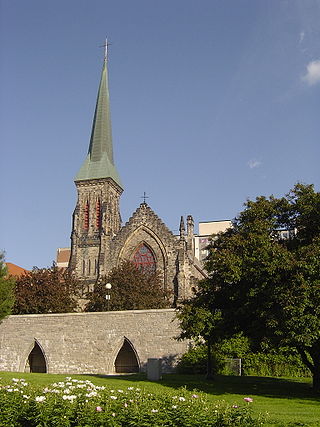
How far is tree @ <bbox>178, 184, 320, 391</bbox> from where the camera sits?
14953mm

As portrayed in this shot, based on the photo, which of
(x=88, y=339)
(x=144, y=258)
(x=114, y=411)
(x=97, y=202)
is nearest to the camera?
(x=114, y=411)

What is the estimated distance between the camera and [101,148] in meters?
68.8

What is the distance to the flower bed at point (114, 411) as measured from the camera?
870cm

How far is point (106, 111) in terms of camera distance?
7106 centimetres

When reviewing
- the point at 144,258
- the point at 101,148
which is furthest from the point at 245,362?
the point at 101,148

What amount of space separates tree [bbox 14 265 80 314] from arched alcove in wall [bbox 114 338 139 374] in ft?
24.8

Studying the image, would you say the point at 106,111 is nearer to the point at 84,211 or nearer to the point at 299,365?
the point at 84,211

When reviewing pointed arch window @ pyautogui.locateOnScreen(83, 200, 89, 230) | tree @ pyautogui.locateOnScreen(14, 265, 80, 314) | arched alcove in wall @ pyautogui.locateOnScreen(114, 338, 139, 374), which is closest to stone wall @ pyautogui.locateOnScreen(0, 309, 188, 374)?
arched alcove in wall @ pyautogui.locateOnScreen(114, 338, 139, 374)

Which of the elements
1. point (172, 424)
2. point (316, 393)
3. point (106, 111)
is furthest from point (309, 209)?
point (106, 111)

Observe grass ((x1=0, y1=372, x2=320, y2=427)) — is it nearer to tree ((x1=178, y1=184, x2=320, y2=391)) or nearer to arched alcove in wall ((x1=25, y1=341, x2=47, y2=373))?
tree ((x1=178, y1=184, x2=320, y2=391))

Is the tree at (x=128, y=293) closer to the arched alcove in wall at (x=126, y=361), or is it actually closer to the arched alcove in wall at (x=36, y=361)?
the arched alcove in wall at (x=126, y=361)

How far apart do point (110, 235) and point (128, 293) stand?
19.7 meters

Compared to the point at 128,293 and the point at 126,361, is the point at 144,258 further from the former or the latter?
the point at 126,361

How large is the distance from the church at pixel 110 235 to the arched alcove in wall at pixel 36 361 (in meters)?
16.3
